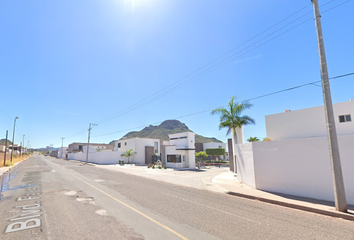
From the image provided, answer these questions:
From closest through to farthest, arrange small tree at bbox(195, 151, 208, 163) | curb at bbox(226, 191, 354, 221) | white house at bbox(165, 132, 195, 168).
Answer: curb at bbox(226, 191, 354, 221), white house at bbox(165, 132, 195, 168), small tree at bbox(195, 151, 208, 163)

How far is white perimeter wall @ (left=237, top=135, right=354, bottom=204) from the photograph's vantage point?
8547 mm

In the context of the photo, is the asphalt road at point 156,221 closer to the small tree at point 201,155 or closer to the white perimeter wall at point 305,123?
the white perimeter wall at point 305,123

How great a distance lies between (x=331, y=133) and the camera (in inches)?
295

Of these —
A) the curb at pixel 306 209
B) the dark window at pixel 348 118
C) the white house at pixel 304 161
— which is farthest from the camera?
the dark window at pixel 348 118

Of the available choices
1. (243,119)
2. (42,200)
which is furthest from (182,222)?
(243,119)

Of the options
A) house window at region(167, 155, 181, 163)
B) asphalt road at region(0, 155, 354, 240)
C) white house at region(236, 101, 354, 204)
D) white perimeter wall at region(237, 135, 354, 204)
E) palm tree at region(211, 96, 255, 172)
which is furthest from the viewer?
house window at region(167, 155, 181, 163)

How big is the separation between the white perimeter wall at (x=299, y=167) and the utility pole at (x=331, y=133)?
6.17 ft

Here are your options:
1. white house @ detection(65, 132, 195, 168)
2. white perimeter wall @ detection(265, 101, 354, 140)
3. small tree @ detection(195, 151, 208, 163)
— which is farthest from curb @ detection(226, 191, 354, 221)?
small tree @ detection(195, 151, 208, 163)

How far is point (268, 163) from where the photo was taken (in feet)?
38.3

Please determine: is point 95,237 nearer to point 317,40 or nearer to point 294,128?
point 317,40

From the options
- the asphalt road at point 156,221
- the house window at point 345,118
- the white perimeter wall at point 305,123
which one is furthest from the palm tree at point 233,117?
the asphalt road at point 156,221

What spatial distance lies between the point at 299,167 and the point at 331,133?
3.27 metres

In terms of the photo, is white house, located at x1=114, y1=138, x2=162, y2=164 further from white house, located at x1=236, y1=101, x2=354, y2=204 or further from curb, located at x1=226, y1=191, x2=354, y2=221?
curb, located at x1=226, y1=191, x2=354, y2=221

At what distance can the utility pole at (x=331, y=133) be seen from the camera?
7.11 m
